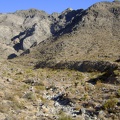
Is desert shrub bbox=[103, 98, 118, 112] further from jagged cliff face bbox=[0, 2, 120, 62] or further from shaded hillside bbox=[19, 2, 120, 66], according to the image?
shaded hillside bbox=[19, 2, 120, 66]

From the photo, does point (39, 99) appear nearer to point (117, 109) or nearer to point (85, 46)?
point (117, 109)

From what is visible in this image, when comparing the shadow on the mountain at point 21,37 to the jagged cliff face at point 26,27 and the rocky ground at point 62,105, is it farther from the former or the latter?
the rocky ground at point 62,105

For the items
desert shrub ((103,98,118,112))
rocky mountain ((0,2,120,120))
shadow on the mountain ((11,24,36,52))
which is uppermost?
shadow on the mountain ((11,24,36,52))

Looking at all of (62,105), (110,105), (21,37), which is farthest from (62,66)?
(21,37)

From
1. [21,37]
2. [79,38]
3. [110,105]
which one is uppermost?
[21,37]

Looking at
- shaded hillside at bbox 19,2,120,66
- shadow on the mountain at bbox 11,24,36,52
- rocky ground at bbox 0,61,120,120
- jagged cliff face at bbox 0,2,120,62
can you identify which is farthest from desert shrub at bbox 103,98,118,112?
shadow on the mountain at bbox 11,24,36,52

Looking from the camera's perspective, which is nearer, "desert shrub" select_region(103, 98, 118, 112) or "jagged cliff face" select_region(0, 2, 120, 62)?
"desert shrub" select_region(103, 98, 118, 112)

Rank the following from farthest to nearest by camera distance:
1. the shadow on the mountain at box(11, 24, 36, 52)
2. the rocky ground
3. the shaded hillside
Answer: the shadow on the mountain at box(11, 24, 36, 52), the shaded hillside, the rocky ground

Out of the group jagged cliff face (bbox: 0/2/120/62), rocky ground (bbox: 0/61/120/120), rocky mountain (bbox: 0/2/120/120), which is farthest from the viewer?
jagged cliff face (bbox: 0/2/120/62)

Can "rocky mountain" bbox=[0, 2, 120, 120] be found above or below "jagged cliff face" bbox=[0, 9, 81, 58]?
below

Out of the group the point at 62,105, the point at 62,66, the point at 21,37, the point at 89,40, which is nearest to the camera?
the point at 62,105

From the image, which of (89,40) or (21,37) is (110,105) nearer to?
(89,40)

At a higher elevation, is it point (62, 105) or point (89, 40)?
point (89, 40)

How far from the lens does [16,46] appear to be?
377ft
